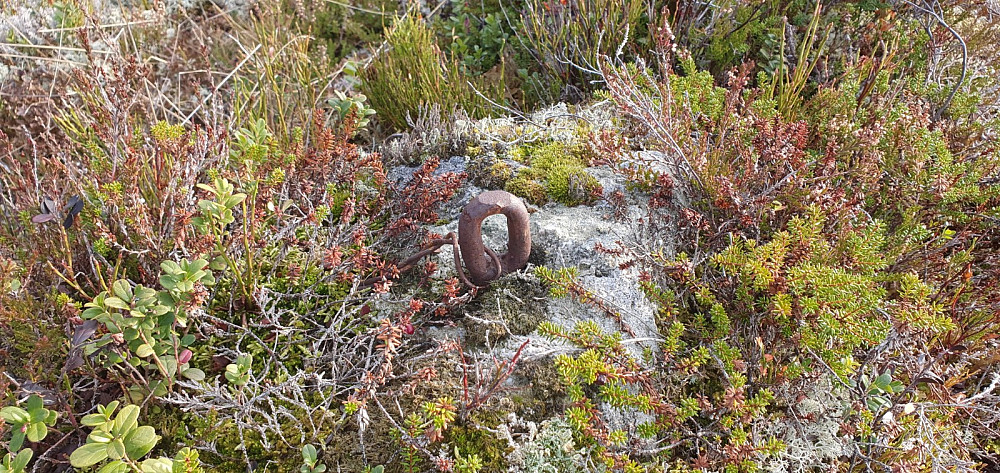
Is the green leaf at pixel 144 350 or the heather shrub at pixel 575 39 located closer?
the green leaf at pixel 144 350

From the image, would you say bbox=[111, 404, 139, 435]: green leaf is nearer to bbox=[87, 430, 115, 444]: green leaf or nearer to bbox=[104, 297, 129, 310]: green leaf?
bbox=[87, 430, 115, 444]: green leaf

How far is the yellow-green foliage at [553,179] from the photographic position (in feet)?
8.19

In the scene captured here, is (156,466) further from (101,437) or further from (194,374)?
(194,374)

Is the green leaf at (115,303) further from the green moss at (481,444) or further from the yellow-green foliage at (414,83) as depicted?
the yellow-green foliage at (414,83)

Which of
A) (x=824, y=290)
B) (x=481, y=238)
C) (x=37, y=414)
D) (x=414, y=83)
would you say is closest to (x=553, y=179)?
(x=481, y=238)

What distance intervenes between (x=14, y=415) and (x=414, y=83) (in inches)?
99.2

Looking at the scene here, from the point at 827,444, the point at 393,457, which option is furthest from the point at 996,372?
the point at 393,457

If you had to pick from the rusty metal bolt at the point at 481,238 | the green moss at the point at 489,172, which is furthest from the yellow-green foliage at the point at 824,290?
the green moss at the point at 489,172

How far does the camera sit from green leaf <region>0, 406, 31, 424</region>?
1474 mm

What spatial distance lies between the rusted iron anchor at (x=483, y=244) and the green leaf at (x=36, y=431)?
102 centimetres

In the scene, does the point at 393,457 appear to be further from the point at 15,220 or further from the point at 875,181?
the point at 875,181

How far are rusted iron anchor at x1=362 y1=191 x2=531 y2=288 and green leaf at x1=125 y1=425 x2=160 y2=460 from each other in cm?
88

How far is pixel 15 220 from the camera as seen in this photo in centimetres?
241

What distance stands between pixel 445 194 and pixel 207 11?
3814 mm
